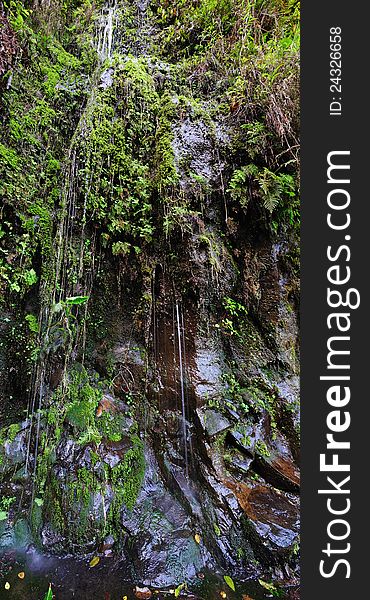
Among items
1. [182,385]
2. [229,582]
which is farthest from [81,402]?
[229,582]

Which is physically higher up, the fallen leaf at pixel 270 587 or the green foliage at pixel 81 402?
the green foliage at pixel 81 402

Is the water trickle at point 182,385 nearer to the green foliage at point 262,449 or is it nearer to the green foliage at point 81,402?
the green foliage at point 262,449

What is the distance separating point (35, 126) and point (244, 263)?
3.49m

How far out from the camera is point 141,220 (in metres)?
4.95

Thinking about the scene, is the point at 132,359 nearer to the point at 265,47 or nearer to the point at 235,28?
the point at 265,47

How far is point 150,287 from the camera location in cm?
496

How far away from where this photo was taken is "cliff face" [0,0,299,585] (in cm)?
430

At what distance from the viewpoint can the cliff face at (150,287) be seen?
169 inches

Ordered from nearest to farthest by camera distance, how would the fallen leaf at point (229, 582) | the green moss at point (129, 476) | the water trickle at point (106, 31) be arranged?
the fallen leaf at point (229, 582), the green moss at point (129, 476), the water trickle at point (106, 31)

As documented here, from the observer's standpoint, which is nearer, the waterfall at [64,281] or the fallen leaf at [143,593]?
the fallen leaf at [143,593]

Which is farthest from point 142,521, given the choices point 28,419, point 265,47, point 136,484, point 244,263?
point 265,47

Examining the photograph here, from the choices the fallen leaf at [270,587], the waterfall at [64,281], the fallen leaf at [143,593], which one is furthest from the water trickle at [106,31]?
the fallen leaf at [270,587]

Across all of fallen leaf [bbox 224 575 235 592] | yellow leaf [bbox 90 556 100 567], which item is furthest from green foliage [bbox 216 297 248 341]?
yellow leaf [bbox 90 556 100 567]

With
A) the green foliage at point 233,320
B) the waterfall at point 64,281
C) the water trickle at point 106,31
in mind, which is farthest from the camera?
the water trickle at point 106,31
